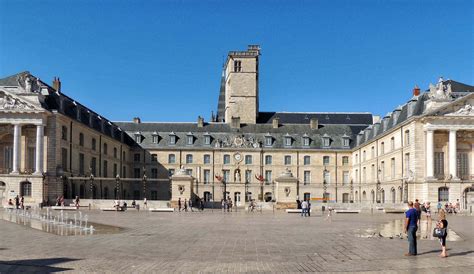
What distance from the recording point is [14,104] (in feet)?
173

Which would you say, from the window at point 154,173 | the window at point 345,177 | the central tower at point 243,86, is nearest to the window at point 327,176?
the window at point 345,177

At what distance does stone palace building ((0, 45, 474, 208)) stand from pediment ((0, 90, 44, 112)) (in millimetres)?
96

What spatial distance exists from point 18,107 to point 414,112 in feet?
118

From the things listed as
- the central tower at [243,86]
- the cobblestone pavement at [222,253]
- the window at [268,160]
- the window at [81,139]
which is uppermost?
the central tower at [243,86]

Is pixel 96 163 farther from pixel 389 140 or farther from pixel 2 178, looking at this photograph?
pixel 389 140

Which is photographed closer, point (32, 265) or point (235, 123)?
point (32, 265)

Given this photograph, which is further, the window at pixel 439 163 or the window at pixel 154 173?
the window at pixel 154 173

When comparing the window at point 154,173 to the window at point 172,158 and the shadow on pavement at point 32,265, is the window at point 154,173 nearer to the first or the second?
the window at point 172,158

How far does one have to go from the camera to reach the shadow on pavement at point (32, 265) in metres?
12.6

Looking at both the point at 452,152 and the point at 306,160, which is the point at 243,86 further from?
the point at 452,152

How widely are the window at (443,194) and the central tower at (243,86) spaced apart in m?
38.7

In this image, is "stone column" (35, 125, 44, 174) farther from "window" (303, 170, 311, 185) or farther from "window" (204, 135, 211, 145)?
"window" (303, 170, 311, 185)

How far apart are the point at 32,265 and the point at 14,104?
42.7 m

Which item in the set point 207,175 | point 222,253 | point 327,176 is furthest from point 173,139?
point 222,253
